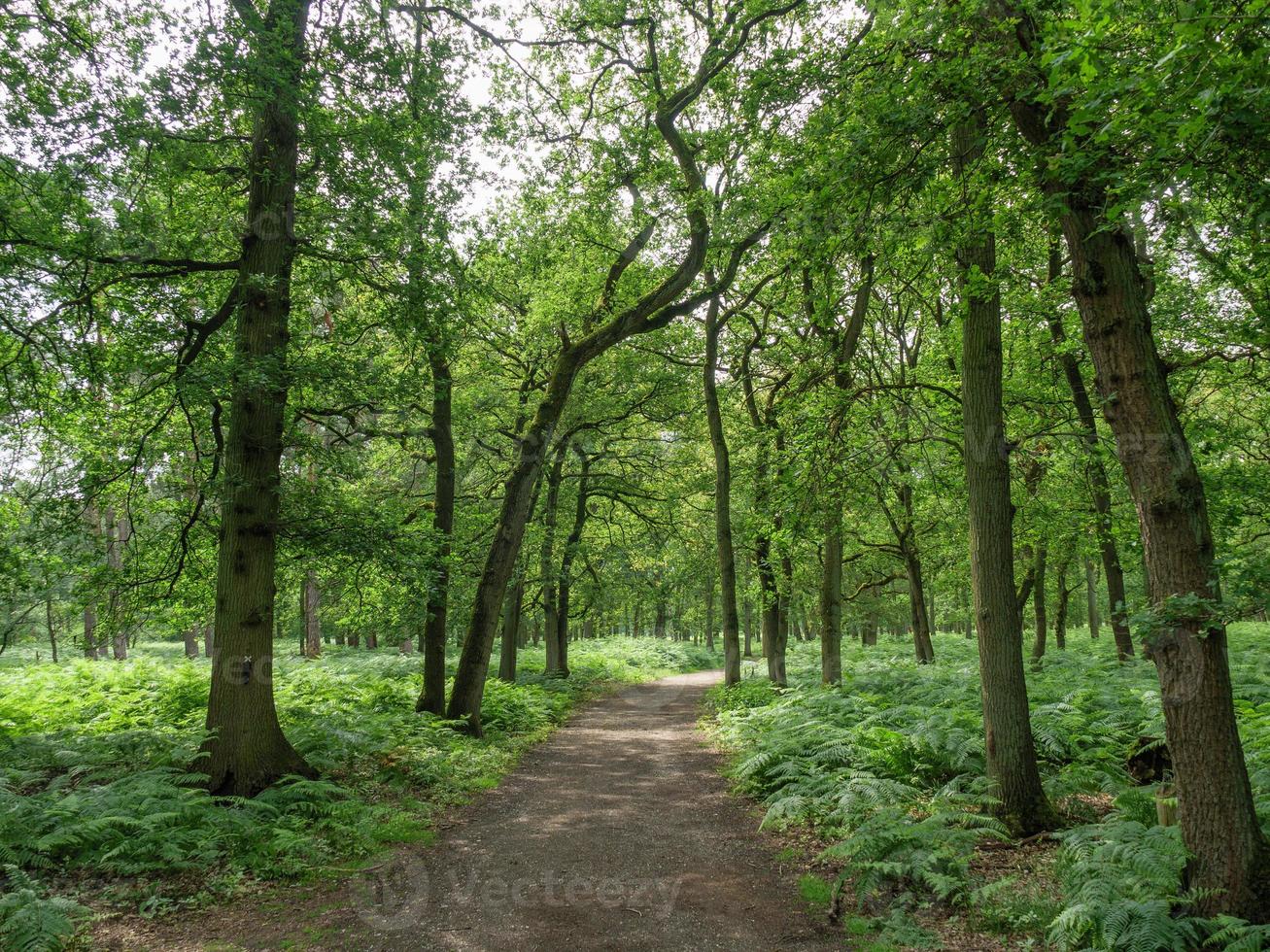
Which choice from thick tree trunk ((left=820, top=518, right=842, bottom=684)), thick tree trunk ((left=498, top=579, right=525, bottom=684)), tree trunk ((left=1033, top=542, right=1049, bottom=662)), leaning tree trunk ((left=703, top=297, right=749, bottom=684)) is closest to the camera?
thick tree trunk ((left=820, top=518, right=842, bottom=684))

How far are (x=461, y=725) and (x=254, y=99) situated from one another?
9.41 m

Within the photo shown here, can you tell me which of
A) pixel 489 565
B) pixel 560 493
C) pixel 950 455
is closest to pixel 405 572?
pixel 489 565

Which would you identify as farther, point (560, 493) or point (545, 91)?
point (560, 493)

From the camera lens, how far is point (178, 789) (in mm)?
6816

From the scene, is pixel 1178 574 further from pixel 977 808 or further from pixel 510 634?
pixel 510 634

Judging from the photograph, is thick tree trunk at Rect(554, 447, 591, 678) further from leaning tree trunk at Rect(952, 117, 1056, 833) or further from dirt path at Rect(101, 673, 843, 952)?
leaning tree trunk at Rect(952, 117, 1056, 833)

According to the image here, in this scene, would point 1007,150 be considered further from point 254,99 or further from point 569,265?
point 569,265

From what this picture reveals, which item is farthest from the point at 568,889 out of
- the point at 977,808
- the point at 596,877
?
the point at 977,808

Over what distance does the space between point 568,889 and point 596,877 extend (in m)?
0.34

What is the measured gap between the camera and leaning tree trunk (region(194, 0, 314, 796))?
24.6 ft

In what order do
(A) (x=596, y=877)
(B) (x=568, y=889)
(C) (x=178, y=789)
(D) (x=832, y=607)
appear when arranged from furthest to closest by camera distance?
(D) (x=832, y=607) → (C) (x=178, y=789) → (A) (x=596, y=877) → (B) (x=568, y=889)

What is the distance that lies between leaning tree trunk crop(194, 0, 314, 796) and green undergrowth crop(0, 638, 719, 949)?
44 centimetres

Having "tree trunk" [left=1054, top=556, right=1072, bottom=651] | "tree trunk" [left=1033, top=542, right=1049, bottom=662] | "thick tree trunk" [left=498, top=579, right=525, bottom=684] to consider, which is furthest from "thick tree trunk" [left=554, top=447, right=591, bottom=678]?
"tree trunk" [left=1054, top=556, right=1072, bottom=651]

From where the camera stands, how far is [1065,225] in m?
4.70
